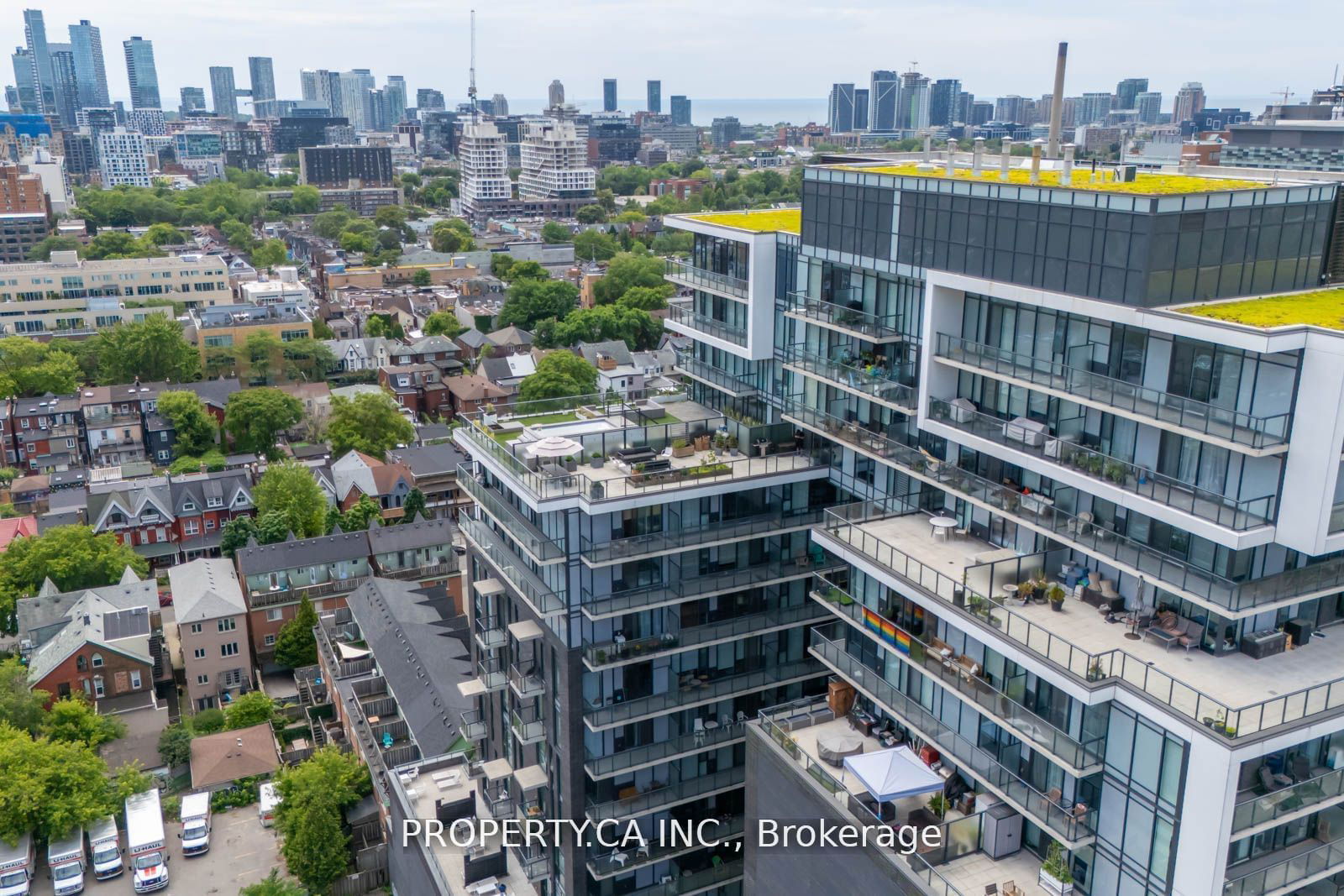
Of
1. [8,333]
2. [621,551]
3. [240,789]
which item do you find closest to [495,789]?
[621,551]

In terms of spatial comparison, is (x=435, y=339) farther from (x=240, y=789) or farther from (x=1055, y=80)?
(x=1055, y=80)

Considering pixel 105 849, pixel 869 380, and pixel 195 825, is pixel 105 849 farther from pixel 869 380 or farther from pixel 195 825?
pixel 869 380

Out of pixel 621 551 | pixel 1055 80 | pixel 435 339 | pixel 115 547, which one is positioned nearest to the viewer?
pixel 1055 80

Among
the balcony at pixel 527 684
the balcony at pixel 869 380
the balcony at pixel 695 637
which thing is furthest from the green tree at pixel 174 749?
the balcony at pixel 869 380

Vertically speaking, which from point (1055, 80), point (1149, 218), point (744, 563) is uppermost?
point (1055, 80)

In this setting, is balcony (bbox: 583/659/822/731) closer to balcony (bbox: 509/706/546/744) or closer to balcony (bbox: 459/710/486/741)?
balcony (bbox: 509/706/546/744)

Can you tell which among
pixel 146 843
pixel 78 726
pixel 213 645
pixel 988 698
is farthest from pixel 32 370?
pixel 988 698
